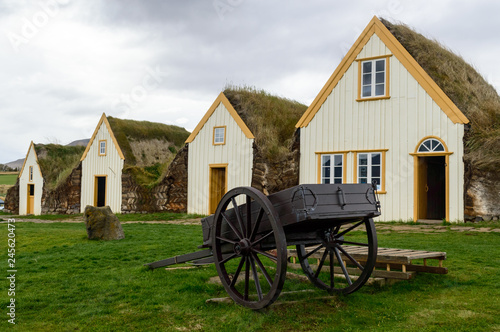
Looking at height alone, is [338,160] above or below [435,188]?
above

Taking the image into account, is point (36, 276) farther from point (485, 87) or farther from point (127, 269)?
point (485, 87)

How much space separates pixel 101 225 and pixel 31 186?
912 inches

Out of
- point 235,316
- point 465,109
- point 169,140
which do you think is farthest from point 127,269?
point 169,140

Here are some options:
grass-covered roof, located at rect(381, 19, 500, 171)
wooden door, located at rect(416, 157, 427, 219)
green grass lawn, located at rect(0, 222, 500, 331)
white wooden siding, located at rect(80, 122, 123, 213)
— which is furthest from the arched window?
white wooden siding, located at rect(80, 122, 123, 213)

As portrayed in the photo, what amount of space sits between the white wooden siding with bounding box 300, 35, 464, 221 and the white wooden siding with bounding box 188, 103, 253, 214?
3067mm

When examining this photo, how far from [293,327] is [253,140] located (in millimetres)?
15599

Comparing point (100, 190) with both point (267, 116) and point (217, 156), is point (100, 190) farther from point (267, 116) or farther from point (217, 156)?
point (267, 116)

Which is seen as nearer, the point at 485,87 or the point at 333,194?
the point at 333,194

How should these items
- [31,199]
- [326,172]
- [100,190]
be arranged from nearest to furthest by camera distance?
[326,172] → [100,190] → [31,199]

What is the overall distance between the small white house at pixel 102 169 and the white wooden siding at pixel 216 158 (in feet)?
17.6

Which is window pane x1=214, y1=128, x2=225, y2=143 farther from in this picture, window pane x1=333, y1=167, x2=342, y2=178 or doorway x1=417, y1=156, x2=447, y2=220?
doorway x1=417, y1=156, x2=447, y2=220

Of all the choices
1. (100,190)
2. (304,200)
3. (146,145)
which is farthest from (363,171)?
(100,190)

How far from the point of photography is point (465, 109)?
51.5ft

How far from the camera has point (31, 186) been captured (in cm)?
3178
